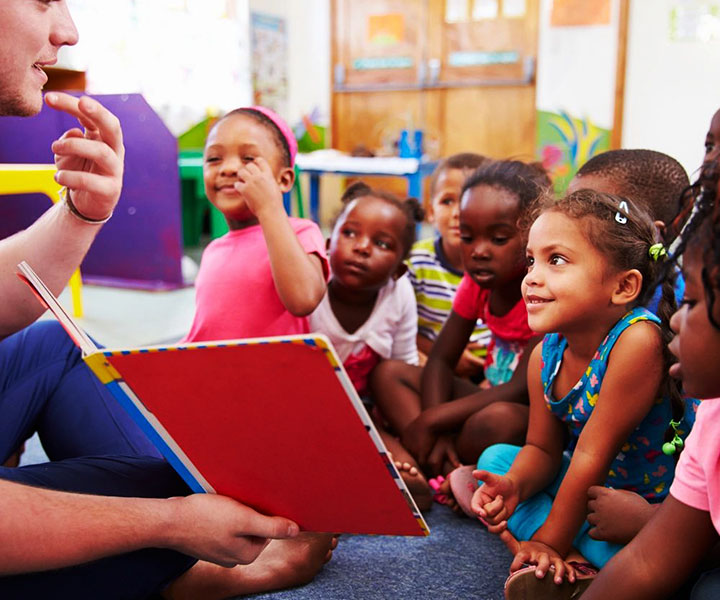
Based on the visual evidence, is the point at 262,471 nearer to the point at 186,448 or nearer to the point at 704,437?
the point at 186,448

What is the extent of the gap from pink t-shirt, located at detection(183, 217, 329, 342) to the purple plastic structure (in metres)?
1.93

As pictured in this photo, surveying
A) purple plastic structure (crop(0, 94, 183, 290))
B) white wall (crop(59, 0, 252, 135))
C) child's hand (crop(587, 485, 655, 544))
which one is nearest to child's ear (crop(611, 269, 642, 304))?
child's hand (crop(587, 485, 655, 544))

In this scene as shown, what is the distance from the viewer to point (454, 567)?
1062 millimetres

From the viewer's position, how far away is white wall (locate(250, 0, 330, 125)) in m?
6.09

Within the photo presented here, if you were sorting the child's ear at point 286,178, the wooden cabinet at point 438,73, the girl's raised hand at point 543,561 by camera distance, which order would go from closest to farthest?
the girl's raised hand at point 543,561
the child's ear at point 286,178
the wooden cabinet at point 438,73

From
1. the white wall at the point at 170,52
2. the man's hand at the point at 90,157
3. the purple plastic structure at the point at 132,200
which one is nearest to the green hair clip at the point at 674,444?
the man's hand at the point at 90,157

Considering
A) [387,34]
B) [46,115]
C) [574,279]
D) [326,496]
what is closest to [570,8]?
[387,34]

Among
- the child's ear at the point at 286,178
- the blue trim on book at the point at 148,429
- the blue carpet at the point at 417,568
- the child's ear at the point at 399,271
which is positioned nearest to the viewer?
the blue trim on book at the point at 148,429

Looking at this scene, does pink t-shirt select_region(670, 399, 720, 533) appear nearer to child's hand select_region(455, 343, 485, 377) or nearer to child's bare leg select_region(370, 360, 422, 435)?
child's bare leg select_region(370, 360, 422, 435)

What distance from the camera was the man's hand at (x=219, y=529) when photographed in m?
0.72

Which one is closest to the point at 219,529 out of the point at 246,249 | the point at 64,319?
the point at 64,319

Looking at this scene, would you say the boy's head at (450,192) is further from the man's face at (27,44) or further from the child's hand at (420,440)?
the man's face at (27,44)

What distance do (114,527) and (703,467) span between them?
55 cm

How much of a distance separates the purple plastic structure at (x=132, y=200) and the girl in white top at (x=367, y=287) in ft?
6.16
